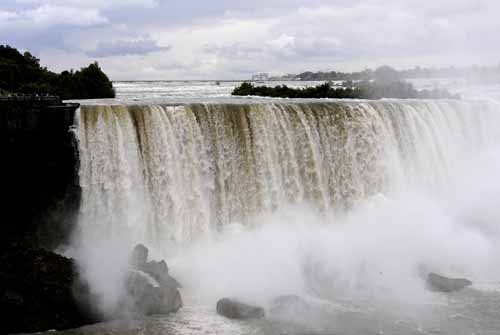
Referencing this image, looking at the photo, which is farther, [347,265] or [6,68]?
[6,68]

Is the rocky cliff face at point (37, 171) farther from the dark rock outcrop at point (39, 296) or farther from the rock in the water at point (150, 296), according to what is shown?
the rock in the water at point (150, 296)

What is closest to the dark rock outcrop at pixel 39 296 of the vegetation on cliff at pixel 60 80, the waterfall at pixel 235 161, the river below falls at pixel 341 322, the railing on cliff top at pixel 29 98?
the river below falls at pixel 341 322

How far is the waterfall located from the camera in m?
15.2

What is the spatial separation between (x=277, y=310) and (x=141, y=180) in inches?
196

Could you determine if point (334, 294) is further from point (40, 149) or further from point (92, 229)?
point (40, 149)

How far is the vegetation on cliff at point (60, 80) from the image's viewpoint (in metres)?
27.3

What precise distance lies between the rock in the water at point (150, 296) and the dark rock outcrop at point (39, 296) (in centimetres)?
82

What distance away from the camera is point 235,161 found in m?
16.8

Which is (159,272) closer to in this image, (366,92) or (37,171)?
(37,171)

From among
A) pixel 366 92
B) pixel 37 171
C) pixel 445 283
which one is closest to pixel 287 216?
pixel 445 283

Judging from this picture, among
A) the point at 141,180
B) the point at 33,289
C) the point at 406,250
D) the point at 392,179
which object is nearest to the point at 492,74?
the point at 392,179

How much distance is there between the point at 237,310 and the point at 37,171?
230 inches

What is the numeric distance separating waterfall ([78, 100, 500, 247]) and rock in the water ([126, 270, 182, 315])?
9.65 ft

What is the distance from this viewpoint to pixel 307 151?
17812 mm
